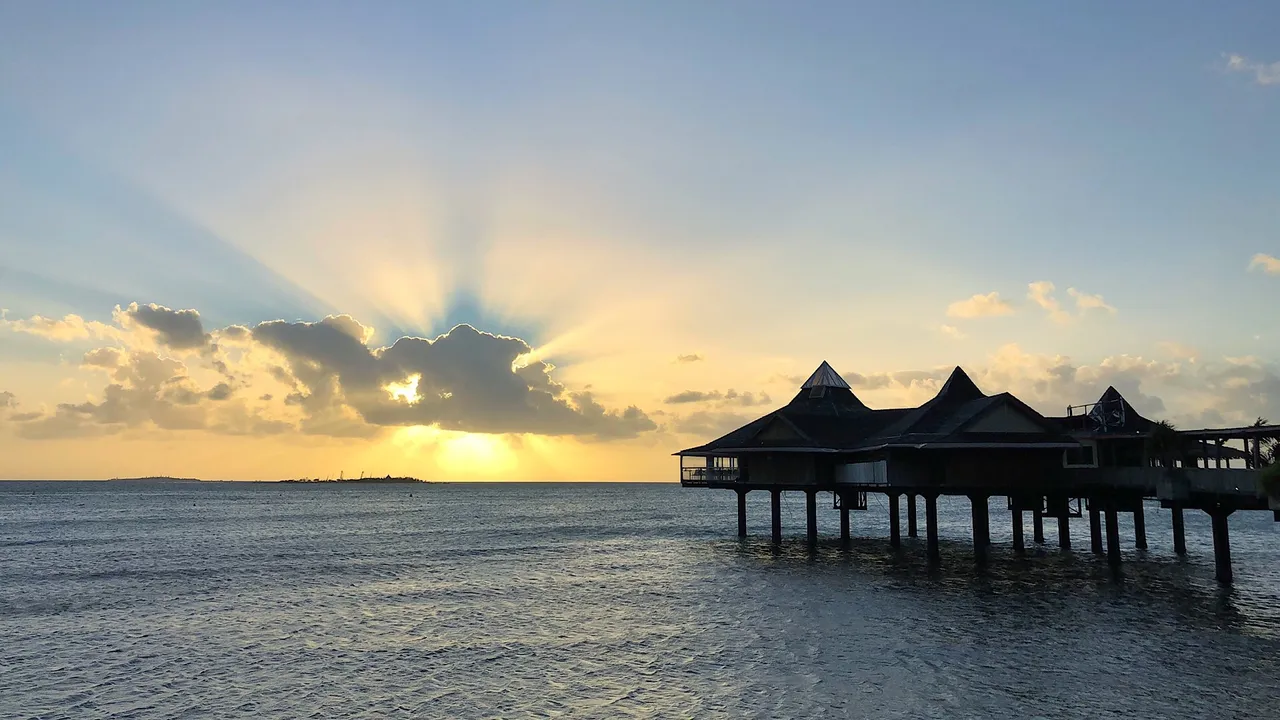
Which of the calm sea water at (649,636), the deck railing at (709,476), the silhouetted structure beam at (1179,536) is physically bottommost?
the calm sea water at (649,636)

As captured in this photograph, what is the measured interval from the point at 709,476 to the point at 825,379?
10144 millimetres

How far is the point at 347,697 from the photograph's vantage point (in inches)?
768

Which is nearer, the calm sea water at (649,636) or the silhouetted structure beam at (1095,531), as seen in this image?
the calm sea water at (649,636)

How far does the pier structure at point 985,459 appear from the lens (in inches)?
1277

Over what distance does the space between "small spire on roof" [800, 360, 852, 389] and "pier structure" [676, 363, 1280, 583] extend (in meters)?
0.09

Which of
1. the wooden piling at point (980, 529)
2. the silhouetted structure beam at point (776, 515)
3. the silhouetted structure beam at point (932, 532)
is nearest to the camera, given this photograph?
the wooden piling at point (980, 529)

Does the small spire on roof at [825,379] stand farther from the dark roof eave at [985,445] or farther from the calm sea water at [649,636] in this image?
the dark roof eave at [985,445]

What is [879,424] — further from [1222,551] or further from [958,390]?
[1222,551]

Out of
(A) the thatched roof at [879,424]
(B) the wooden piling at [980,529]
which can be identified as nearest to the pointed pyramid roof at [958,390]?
(A) the thatched roof at [879,424]

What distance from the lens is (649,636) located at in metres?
25.4

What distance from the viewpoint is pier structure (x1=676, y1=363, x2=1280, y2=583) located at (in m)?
32.4

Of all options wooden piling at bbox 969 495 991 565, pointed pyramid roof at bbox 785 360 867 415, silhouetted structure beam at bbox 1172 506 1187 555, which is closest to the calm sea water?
silhouetted structure beam at bbox 1172 506 1187 555

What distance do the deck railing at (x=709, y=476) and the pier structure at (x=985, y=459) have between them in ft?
0.27

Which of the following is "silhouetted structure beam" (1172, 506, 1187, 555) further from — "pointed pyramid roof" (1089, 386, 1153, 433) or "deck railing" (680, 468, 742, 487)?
"deck railing" (680, 468, 742, 487)
